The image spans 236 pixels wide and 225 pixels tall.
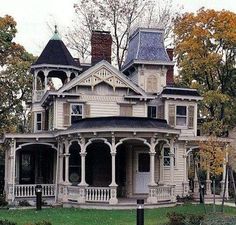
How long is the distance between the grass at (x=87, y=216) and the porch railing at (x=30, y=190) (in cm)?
422

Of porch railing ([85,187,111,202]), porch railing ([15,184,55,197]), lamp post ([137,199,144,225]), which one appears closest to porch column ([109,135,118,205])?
porch railing ([85,187,111,202])

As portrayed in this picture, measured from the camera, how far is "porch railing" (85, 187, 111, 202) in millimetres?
26766

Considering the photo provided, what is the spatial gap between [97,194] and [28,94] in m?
17.6

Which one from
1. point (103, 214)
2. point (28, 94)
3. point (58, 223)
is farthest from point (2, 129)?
point (58, 223)

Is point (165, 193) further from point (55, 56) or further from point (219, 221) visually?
point (55, 56)

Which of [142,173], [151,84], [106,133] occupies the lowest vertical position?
[142,173]

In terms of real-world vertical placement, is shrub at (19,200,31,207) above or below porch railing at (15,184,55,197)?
below

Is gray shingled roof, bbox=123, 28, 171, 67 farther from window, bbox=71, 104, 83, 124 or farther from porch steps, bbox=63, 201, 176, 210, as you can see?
porch steps, bbox=63, 201, 176, 210

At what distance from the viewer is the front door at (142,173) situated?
30906 mm

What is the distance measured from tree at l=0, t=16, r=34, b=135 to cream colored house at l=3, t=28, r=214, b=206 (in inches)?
230

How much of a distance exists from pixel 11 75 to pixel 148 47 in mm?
11751

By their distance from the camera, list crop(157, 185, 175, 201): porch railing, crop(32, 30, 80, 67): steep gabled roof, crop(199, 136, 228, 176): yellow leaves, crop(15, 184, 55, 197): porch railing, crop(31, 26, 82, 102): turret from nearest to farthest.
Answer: crop(199, 136, 228, 176): yellow leaves → crop(157, 185, 175, 201): porch railing → crop(15, 184, 55, 197): porch railing → crop(31, 26, 82, 102): turret → crop(32, 30, 80, 67): steep gabled roof

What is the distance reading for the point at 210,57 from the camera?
39.8m

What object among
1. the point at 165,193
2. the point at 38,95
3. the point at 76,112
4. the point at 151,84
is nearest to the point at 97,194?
the point at 165,193
